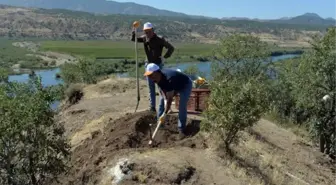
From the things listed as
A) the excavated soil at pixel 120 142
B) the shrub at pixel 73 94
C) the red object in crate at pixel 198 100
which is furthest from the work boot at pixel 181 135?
the shrub at pixel 73 94

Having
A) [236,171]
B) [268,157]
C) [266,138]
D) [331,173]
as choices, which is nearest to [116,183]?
[236,171]

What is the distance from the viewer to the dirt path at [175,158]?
1037cm

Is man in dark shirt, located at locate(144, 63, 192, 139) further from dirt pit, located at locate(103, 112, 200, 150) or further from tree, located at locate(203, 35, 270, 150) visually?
dirt pit, located at locate(103, 112, 200, 150)

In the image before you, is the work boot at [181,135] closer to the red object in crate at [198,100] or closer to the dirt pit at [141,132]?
the dirt pit at [141,132]

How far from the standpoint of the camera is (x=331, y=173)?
54.3 feet

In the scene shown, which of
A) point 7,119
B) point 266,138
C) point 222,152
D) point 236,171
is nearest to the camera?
point 7,119

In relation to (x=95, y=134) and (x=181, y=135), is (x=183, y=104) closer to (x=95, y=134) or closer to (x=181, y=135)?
(x=181, y=135)

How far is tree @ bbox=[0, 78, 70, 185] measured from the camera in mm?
9750

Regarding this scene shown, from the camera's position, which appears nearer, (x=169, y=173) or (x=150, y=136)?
(x=169, y=173)

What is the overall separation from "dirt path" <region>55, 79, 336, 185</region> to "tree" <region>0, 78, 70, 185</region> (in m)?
1.03

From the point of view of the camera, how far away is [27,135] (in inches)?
401

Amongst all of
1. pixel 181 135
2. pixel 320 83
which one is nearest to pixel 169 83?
pixel 181 135

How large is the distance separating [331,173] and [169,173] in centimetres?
857

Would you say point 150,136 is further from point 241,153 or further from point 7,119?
point 7,119
